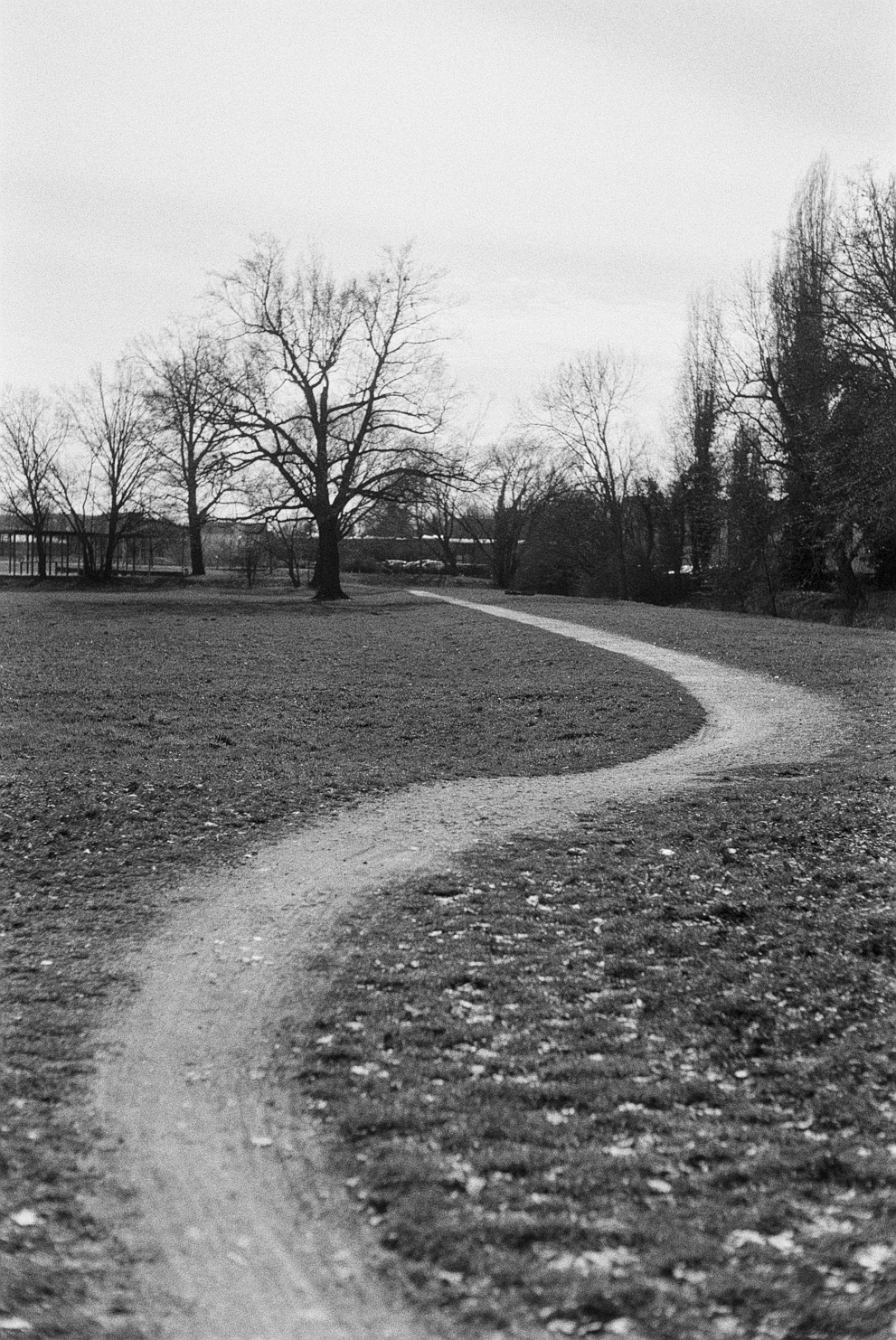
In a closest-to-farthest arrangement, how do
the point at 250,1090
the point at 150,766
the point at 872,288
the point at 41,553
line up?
the point at 250,1090 < the point at 150,766 < the point at 872,288 < the point at 41,553

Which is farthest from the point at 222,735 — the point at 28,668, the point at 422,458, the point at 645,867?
the point at 422,458

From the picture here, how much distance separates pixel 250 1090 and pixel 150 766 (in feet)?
19.2

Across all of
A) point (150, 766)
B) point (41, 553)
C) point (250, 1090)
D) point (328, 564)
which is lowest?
point (250, 1090)

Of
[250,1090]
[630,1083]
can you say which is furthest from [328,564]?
[630,1083]

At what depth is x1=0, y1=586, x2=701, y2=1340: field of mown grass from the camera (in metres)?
3.52

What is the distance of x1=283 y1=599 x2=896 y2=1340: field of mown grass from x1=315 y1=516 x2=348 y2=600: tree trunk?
31.2 m

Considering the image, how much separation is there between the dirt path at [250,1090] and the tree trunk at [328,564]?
2964 cm

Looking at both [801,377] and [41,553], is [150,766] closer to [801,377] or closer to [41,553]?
[801,377]

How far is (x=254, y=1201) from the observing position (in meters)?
3.40

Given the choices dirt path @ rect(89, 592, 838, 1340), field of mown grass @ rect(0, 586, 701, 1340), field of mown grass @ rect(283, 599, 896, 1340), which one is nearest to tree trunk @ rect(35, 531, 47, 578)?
field of mown grass @ rect(0, 586, 701, 1340)

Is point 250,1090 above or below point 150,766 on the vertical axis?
below

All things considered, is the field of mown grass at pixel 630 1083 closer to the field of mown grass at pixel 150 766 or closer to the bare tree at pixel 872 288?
the field of mown grass at pixel 150 766

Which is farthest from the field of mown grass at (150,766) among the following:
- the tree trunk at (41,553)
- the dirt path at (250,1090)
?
the tree trunk at (41,553)

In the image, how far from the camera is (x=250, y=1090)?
13.5 feet
